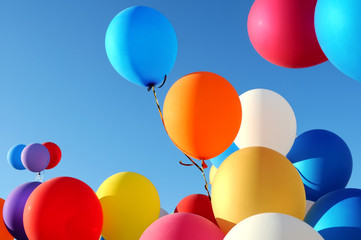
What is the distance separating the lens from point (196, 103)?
10.5 feet

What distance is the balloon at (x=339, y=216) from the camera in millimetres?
2432

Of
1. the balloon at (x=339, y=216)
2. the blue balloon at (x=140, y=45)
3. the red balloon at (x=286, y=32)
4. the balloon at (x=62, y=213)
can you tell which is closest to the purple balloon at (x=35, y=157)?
the balloon at (x=62, y=213)

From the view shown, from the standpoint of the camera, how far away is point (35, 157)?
8.46m

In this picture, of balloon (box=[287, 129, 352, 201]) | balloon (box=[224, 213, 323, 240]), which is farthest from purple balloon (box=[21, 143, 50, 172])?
balloon (box=[224, 213, 323, 240])

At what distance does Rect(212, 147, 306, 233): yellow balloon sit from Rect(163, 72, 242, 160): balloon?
1.64ft

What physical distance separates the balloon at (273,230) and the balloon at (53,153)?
8.40 m

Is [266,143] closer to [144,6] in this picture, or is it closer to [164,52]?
[164,52]

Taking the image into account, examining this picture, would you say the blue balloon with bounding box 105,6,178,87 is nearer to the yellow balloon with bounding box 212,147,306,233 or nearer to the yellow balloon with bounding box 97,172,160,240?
the yellow balloon with bounding box 97,172,160,240

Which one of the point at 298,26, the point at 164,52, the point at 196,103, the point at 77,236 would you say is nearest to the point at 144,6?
the point at 164,52

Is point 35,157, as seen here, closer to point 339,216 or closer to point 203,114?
point 203,114

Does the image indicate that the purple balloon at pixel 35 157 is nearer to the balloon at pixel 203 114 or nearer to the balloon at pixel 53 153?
the balloon at pixel 53 153

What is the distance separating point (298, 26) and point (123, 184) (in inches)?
101

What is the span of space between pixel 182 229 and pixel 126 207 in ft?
5.26

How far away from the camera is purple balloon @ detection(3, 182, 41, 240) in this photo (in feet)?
14.8
